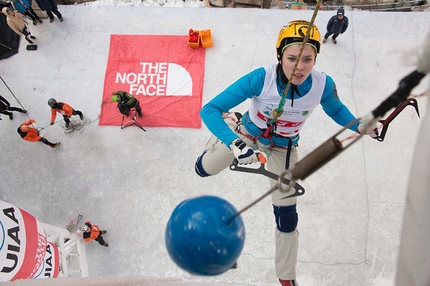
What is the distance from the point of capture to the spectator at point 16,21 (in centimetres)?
595

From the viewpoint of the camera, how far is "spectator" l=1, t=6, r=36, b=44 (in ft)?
19.5

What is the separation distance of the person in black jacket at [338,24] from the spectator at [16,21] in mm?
5680

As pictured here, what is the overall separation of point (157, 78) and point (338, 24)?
336 centimetres

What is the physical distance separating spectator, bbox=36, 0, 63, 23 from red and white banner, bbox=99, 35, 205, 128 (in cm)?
120

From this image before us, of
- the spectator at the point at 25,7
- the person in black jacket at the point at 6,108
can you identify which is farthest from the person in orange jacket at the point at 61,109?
the spectator at the point at 25,7

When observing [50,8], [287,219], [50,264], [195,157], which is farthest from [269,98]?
[50,8]

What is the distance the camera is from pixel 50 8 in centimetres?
636

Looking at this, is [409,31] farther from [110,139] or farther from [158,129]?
[110,139]

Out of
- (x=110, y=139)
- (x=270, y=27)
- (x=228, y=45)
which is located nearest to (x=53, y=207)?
(x=110, y=139)

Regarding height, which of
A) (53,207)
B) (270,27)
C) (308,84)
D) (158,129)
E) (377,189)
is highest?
(270,27)

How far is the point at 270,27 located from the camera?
21.1ft

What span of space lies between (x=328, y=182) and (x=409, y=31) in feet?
11.5

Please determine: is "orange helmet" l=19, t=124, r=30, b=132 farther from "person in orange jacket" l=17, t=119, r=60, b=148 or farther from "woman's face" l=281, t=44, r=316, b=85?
"woman's face" l=281, t=44, r=316, b=85

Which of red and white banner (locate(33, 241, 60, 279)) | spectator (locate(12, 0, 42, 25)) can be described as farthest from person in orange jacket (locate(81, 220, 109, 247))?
spectator (locate(12, 0, 42, 25))
